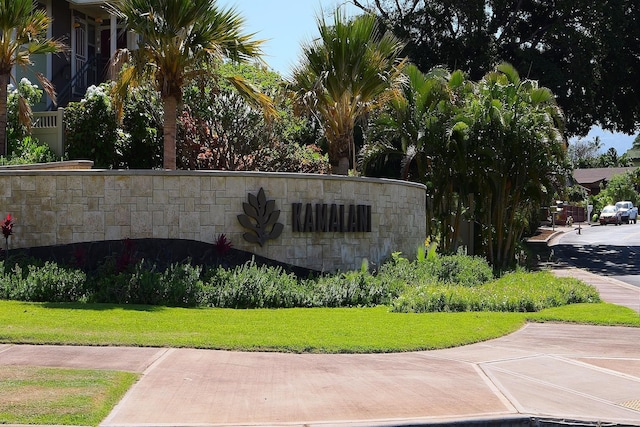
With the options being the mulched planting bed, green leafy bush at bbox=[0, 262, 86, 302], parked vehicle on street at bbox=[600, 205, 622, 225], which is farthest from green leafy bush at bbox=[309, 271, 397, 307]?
parked vehicle on street at bbox=[600, 205, 622, 225]

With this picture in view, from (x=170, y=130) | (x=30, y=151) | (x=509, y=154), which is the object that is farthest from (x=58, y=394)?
(x=509, y=154)

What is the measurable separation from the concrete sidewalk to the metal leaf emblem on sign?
703cm

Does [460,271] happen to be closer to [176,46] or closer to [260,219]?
[260,219]

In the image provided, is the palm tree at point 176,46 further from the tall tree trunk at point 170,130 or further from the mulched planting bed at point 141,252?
the mulched planting bed at point 141,252

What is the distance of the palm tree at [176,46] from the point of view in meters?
16.8

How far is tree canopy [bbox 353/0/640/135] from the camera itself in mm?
36031

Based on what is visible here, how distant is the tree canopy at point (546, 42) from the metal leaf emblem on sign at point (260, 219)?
20622 millimetres

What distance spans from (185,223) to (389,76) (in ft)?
24.2

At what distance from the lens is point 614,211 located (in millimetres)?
66688

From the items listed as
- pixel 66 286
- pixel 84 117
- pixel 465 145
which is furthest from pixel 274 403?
pixel 465 145

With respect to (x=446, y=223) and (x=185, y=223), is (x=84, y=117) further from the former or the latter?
(x=446, y=223)

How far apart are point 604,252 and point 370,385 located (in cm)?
3283

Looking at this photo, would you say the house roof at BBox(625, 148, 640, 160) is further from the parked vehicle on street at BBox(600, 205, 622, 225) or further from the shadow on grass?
the shadow on grass

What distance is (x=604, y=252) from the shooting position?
38469 mm
